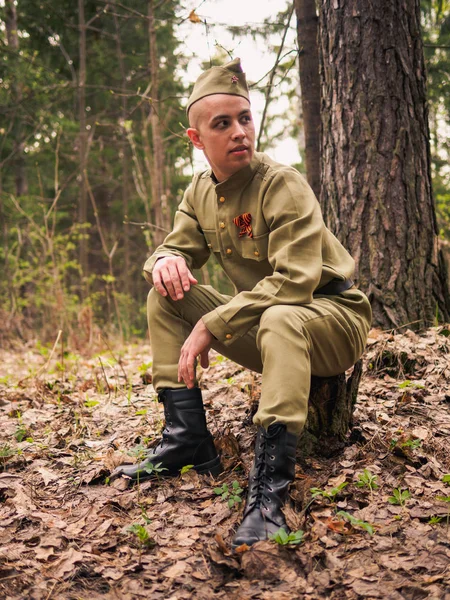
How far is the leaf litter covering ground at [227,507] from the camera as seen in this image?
6.62 feet

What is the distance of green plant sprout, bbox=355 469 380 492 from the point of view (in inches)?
97.8

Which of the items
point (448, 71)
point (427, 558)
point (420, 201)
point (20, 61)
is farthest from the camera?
point (20, 61)

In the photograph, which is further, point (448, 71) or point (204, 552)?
point (448, 71)

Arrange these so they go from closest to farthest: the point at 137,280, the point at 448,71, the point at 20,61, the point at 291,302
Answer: the point at 291,302 < the point at 448,71 < the point at 20,61 < the point at 137,280

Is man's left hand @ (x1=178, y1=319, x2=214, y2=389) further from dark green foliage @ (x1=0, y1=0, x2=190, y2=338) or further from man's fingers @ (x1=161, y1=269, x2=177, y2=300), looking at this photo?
dark green foliage @ (x1=0, y1=0, x2=190, y2=338)

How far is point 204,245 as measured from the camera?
3.17 metres

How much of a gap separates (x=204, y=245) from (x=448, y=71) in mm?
7786

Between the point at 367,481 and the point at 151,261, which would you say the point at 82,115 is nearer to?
the point at 151,261

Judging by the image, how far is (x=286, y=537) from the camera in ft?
6.88

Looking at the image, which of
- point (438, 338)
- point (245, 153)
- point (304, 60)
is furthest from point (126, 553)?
point (304, 60)

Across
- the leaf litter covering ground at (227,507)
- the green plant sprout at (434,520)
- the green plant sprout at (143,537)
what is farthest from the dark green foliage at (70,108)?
the green plant sprout at (434,520)

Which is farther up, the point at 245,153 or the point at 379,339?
the point at 245,153

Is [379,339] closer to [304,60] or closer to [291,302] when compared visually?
[291,302]

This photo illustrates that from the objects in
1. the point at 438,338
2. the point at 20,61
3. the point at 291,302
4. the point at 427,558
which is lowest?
the point at 427,558
